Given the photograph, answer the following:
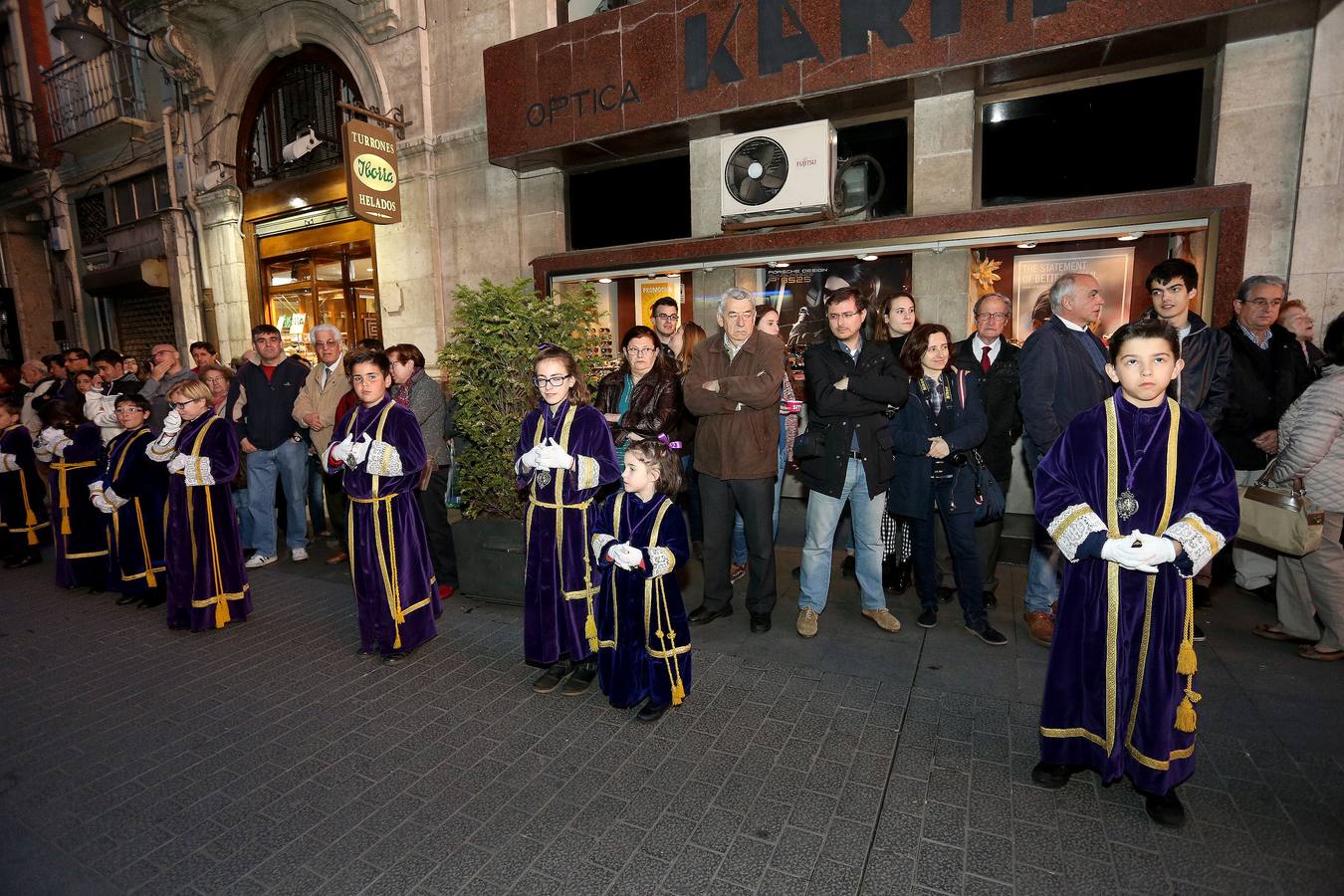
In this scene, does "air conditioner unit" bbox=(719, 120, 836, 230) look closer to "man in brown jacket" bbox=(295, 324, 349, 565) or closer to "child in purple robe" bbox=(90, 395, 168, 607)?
"man in brown jacket" bbox=(295, 324, 349, 565)

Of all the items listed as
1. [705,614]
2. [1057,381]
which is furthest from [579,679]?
[1057,381]

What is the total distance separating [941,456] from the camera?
4406 millimetres

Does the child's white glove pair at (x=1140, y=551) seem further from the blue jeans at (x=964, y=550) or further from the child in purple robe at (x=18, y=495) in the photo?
the child in purple robe at (x=18, y=495)

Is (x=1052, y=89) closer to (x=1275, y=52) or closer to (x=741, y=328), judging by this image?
(x=1275, y=52)

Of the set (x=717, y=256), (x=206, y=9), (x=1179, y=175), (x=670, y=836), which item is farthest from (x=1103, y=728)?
(x=206, y=9)

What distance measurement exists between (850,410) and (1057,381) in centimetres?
123

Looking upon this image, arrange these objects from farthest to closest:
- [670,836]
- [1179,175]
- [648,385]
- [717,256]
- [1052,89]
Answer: [717,256] → [1052,89] → [1179,175] → [648,385] → [670,836]

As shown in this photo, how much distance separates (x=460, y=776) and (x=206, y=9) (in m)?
14.0

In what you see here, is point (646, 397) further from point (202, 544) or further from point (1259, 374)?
point (1259, 374)

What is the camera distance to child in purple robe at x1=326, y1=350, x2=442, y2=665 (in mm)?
4320

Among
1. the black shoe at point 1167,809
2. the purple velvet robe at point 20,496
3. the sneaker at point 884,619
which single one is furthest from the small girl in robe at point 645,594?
the purple velvet robe at point 20,496

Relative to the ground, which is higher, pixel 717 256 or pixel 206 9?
pixel 206 9

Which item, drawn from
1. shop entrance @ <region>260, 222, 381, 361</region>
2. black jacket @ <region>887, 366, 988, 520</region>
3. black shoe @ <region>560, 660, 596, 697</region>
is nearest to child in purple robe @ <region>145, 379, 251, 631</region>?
black shoe @ <region>560, 660, 596, 697</region>

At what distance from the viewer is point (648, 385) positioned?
16.5 feet
